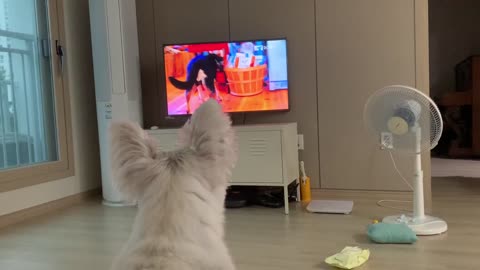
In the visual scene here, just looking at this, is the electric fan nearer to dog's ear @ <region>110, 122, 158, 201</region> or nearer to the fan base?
the fan base

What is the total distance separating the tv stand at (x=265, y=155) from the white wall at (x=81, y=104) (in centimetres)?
117

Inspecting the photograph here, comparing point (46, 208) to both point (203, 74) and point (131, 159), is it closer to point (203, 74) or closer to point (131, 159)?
point (203, 74)

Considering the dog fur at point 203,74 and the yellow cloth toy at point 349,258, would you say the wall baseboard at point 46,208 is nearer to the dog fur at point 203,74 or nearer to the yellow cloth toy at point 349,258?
the dog fur at point 203,74

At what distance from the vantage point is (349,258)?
228 cm

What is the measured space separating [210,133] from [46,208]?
3428 millimetres

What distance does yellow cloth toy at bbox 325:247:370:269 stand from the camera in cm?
226

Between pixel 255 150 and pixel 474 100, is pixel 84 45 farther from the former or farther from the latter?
pixel 474 100

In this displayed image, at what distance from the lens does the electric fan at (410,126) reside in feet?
9.05

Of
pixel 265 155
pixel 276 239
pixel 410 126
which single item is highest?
pixel 410 126

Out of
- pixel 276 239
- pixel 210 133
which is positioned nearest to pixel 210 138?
pixel 210 133

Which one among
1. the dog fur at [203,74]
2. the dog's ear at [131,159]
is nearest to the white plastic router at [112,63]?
the dog fur at [203,74]

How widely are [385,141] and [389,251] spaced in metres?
0.73

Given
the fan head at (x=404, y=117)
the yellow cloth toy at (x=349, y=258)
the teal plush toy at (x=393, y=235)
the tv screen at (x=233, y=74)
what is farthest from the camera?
the tv screen at (x=233, y=74)

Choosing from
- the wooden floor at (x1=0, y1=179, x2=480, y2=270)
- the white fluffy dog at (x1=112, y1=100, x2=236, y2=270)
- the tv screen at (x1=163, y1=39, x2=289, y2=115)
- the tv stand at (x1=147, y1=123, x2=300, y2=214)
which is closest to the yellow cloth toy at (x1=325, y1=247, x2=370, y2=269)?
the wooden floor at (x1=0, y1=179, x2=480, y2=270)
